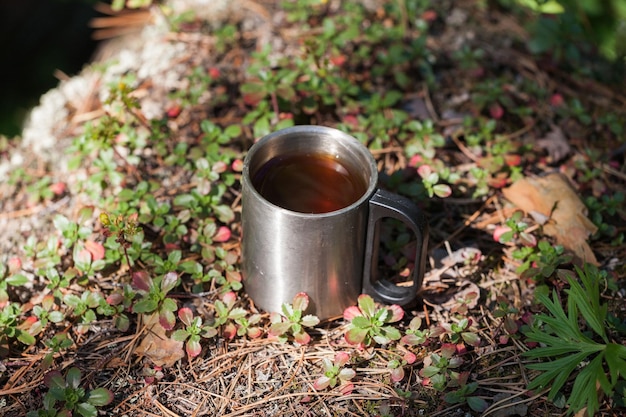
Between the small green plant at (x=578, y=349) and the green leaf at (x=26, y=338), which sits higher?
the small green plant at (x=578, y=349)

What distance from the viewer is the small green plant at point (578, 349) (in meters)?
2.19

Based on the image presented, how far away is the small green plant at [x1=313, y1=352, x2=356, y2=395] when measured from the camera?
2342 millimetres

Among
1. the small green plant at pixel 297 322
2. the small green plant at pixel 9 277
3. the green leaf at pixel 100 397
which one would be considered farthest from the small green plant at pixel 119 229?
the small green plant at pixel 297 322

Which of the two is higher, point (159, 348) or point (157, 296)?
point (157, 296)

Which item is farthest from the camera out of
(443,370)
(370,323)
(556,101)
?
(556,101)

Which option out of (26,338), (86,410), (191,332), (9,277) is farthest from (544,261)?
(9,277)

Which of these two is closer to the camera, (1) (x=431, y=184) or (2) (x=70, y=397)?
(2) (x=70, y=397)

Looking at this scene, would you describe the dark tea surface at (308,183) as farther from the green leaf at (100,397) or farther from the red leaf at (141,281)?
the green leaf at (100,397)

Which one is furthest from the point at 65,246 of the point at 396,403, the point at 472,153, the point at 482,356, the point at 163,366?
the point at 472,153

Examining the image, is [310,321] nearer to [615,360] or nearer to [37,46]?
[615,360]

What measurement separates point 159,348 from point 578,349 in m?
1.47

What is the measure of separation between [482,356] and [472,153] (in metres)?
1.14

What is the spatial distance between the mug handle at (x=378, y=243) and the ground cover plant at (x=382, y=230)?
82 mm

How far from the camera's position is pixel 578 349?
2266mm
